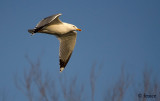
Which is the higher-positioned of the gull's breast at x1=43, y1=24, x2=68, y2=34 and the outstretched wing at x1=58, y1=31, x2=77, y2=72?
the gull's breast at x1=43, y1=24, x2=68, y2=34

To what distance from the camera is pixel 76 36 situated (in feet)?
14.0

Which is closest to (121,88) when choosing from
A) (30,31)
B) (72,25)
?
(72,25)

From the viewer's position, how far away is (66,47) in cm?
427

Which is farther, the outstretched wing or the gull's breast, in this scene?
the outstretched wing

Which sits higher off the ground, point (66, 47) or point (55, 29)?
point (55, 29)

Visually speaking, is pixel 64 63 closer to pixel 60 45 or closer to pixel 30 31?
pixel 60 45

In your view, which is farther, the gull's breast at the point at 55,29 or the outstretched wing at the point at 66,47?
the outstretched wing at the point at 66,47

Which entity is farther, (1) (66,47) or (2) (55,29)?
(1) (66,47)

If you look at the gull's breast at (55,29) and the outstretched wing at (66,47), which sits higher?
the gull's breast at (55,29)

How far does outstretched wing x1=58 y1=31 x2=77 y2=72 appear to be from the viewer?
13.9 feet

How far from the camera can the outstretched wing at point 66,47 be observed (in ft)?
13.9

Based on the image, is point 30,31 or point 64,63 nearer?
point 30,31

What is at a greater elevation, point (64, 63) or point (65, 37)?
point (65, 37)

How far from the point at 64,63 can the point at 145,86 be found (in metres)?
2.41
